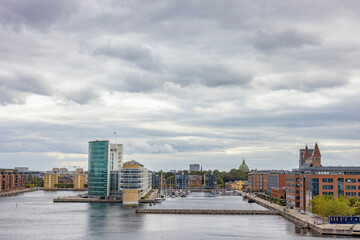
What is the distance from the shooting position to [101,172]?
594 ft

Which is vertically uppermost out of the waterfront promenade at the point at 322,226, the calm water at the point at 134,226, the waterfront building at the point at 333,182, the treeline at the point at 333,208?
the waterfront building at the point at 333,182

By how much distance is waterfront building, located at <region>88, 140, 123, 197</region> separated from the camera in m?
181

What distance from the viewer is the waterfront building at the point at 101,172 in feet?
593

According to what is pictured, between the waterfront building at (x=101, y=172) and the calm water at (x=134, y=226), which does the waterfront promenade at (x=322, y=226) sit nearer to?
the calm water at (x=134, y=226)

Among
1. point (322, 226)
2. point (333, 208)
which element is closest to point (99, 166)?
point (333, 208)

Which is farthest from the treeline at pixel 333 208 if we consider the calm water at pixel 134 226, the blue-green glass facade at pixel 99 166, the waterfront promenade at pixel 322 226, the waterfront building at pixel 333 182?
the blue-green glass facade at pixel 99 166

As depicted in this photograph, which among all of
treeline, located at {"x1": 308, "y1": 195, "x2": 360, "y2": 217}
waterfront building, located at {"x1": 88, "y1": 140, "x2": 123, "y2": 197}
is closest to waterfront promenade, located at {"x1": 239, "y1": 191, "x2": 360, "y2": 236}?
treeline, located at {"x1": 308, "y1": 195, "x2": 360, "y2": 217}

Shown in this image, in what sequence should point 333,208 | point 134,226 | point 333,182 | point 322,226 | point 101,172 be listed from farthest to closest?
1. point 101,172
2. point 333,182
3. point 134,226
4. point 333,208
5. point 322,226

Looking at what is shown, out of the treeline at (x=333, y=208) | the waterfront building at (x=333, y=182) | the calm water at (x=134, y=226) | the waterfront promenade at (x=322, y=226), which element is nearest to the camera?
the waterfront promenade at (x=322, y=226)

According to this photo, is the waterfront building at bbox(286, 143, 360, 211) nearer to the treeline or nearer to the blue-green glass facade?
the treeline

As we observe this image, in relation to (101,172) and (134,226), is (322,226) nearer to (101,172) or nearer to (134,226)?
(134,226)

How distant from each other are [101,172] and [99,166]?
2.42 m

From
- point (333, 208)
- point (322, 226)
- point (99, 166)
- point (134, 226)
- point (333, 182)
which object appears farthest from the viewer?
point (99, 166)

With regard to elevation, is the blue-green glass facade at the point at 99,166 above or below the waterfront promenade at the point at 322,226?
above
